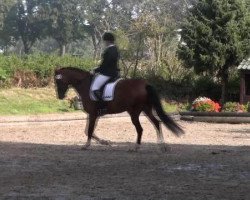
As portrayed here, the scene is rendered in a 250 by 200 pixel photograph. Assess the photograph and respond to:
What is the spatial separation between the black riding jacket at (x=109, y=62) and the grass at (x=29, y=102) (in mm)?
14964

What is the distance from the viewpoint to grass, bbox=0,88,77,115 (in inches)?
1076

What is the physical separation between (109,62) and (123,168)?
3574mm

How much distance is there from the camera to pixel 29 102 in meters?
29.3

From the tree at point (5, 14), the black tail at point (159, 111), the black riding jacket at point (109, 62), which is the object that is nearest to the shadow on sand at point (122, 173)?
the black tail at point (159, 111)

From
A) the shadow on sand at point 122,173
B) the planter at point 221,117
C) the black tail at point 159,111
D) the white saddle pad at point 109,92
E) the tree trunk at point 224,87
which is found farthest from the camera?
the tree trunk at point 224,87

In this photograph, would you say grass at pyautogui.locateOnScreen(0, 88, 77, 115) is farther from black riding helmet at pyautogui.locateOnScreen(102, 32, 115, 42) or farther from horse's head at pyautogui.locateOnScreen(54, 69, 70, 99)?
black riding helmet at pyautogui.locateOnScreen(102, 32, 115, 42)

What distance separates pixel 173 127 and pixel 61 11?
70.9m

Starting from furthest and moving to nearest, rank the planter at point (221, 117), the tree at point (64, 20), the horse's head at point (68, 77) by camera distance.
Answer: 1. the tree at point (64, 20)
2. the planter at point (221, 117)
3. the horse's head at point (68, 77)

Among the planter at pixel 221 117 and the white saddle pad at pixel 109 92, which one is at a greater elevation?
the white saddle pad at pixel 109 92

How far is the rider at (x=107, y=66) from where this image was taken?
12211 millimetres

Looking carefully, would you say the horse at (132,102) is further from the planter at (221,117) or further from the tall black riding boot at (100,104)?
the planter at (221,117)

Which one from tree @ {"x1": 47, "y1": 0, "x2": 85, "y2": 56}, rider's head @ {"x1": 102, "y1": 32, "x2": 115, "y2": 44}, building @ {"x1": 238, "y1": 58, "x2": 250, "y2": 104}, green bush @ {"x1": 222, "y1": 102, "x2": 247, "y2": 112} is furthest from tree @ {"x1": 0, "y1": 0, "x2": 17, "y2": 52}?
rider's head @ {"x1": 102, "y1": 32, "x2": 115, "y2": 44}

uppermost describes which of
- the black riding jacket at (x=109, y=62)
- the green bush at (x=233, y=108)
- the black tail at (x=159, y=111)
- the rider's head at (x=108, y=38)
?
the rider's head at (x=108, y=38)

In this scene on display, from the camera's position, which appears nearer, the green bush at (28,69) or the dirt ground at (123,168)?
the dirt ground at (123,168)
